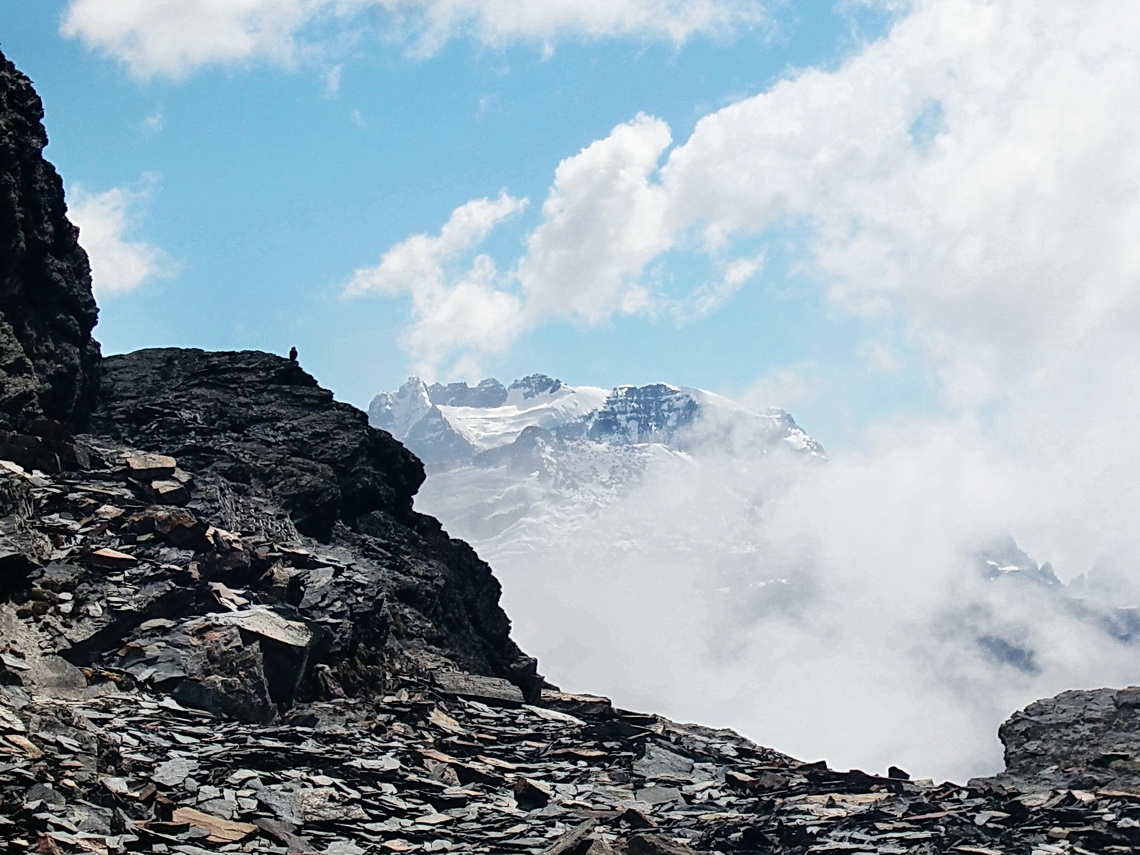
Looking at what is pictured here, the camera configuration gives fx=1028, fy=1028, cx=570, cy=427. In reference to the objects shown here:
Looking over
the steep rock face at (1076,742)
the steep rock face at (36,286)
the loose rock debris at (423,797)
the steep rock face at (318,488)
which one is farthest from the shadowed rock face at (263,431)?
the steep rock face at (1076,742)

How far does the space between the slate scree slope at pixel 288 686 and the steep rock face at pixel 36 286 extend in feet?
0.42

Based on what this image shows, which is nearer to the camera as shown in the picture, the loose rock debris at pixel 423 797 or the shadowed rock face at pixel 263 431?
the loose rock debris at pixel 423 797

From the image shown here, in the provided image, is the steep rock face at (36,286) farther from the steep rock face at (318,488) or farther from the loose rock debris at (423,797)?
the loose rock debris at (423,797)

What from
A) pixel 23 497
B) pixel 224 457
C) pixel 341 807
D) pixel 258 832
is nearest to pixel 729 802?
pixel 341 807

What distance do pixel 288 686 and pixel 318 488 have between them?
14.7 meters

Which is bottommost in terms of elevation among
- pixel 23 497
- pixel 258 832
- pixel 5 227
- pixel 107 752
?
pixel 258 832

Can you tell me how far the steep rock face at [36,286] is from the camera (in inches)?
1667

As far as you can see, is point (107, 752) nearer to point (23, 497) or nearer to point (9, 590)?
point (9, 590)

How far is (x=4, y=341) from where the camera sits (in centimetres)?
4212

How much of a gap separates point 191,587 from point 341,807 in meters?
12.7

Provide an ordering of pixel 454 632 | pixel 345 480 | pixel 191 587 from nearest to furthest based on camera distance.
Answer: pixel 191 587 < pixel 454 632 < pixel 345 480

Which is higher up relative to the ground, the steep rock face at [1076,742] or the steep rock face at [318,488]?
the steep rock face at [318,488]

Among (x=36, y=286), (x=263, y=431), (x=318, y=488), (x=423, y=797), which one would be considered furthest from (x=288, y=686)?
(x=36, y=286)

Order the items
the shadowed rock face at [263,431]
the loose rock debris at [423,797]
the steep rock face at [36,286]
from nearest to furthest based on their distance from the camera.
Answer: the loose rock debris at [423,797], the steep rock face at [36,286], the shadowed rock face at [263,431]
